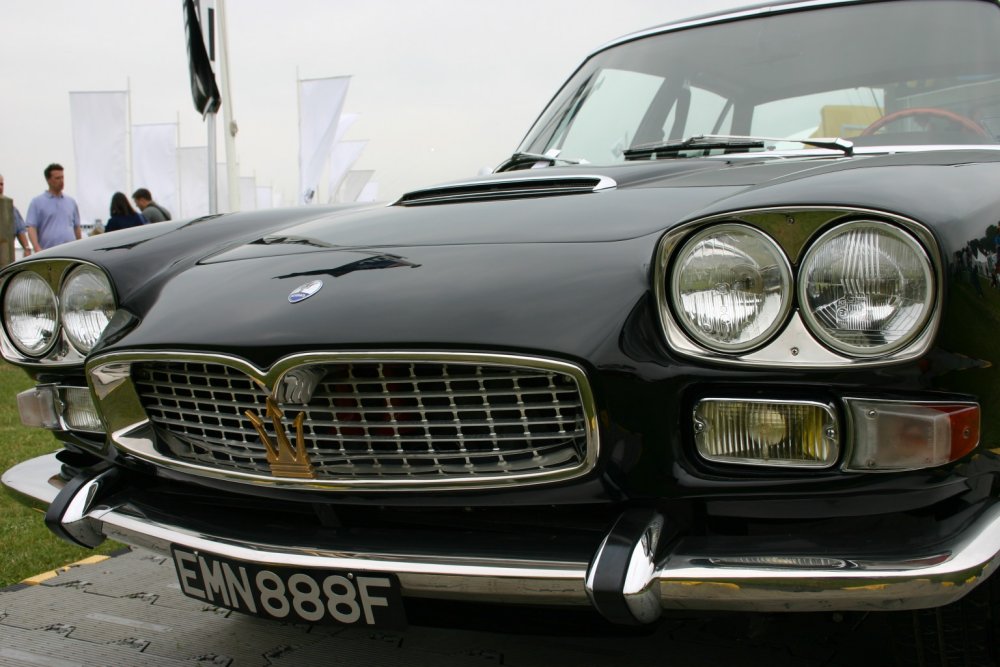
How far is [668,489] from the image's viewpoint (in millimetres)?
1547

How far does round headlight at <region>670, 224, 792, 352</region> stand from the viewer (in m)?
1.52

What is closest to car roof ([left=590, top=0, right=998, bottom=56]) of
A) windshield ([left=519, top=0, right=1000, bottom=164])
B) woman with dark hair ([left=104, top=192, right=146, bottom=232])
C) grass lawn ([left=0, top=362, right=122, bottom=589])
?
windshield ([left=519, top=0, right=1000, bottom=164])

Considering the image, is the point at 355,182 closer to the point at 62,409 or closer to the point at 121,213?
the point at 121,213

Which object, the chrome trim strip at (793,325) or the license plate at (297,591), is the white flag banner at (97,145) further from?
the chrome trim strip at (793,325)

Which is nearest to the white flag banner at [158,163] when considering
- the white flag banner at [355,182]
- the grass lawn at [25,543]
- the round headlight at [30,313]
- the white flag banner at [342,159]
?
the white flag banner at [342,159]

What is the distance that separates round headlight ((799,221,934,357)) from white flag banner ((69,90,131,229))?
23.3 meters

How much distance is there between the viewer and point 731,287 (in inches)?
61.1

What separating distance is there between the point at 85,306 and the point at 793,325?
1635 millimetres

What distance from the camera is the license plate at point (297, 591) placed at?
1643 millimetres

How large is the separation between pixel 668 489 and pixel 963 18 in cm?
183

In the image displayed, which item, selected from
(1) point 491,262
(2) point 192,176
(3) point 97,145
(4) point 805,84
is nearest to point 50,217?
(4) point 805,84

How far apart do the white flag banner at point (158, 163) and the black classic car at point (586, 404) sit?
2852cm

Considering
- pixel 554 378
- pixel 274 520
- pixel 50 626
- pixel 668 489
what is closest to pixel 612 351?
pixel 554 378

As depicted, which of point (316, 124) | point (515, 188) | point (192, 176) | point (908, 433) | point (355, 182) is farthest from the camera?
point (355, 182)
